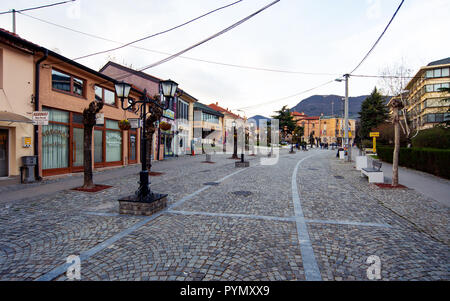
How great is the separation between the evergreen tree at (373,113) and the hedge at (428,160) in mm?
35355

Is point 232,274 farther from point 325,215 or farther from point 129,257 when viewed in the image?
point 325,215

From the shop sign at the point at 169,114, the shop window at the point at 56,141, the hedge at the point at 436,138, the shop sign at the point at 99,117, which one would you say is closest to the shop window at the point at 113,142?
the shop sign at the point at 99,117

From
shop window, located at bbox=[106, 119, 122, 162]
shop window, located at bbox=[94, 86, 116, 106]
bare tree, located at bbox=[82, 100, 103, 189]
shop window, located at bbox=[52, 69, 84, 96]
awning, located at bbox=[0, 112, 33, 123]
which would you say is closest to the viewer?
awning, located at bbox=[0, 112, 33, 123]

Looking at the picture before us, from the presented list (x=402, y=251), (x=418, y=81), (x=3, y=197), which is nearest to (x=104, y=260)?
(x=402, y=251)

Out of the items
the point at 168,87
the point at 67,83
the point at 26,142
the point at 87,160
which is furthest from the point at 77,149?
the point at 168,87

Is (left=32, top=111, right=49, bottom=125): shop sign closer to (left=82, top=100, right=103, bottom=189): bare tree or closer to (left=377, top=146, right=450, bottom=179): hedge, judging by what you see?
(left=82, top=100, right=103, bottom=189): bare tree

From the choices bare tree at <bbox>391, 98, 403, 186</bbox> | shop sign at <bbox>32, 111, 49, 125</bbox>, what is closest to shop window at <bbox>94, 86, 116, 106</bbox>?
shop sign at <bbox>32, 111, 49, 125</bbox>

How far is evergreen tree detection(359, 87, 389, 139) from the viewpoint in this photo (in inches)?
1934

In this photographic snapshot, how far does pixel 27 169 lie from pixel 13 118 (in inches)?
87.5

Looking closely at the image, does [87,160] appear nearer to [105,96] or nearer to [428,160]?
[105,96]

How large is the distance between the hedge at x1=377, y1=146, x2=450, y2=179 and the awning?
64.0 feet

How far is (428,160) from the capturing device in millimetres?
14297

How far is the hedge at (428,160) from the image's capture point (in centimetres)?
1237
